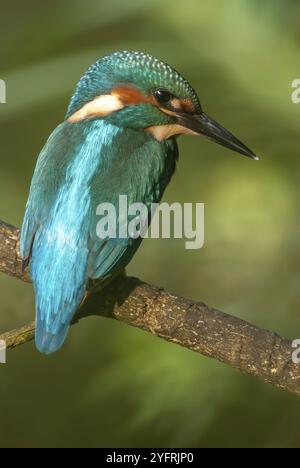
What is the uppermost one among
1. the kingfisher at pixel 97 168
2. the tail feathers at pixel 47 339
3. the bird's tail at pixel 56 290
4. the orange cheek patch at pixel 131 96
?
the orange cheek patch at pixel 131 96

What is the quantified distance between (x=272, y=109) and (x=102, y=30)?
148 cm

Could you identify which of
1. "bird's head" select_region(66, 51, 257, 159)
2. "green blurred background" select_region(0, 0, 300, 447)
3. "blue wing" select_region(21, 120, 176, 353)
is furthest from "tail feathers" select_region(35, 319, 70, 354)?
"bird's head" select_region(66, 51, 257, 159)

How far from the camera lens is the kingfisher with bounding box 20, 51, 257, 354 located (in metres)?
2.82

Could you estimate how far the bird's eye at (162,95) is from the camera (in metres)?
3.05

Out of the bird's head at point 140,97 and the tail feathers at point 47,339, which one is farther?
the bird's head at point 140,97

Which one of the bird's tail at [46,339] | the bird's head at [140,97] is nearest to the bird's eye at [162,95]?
the bird's head at [140,97]

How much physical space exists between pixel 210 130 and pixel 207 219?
20.7 inches

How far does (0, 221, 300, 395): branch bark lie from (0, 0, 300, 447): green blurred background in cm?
18

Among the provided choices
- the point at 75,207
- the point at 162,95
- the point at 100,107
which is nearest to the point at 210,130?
the point at 162,95

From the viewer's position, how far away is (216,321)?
2.89 m

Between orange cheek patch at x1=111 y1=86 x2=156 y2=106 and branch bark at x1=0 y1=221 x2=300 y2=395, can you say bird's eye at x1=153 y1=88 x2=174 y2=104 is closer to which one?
orange cheek patch at x1=111 y1=86 x2=156 y2=106

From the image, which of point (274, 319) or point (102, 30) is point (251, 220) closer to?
point (274, 319)

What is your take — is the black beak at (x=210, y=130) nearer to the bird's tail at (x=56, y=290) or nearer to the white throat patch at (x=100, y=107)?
the white throat patch at (x=100, y=107)
